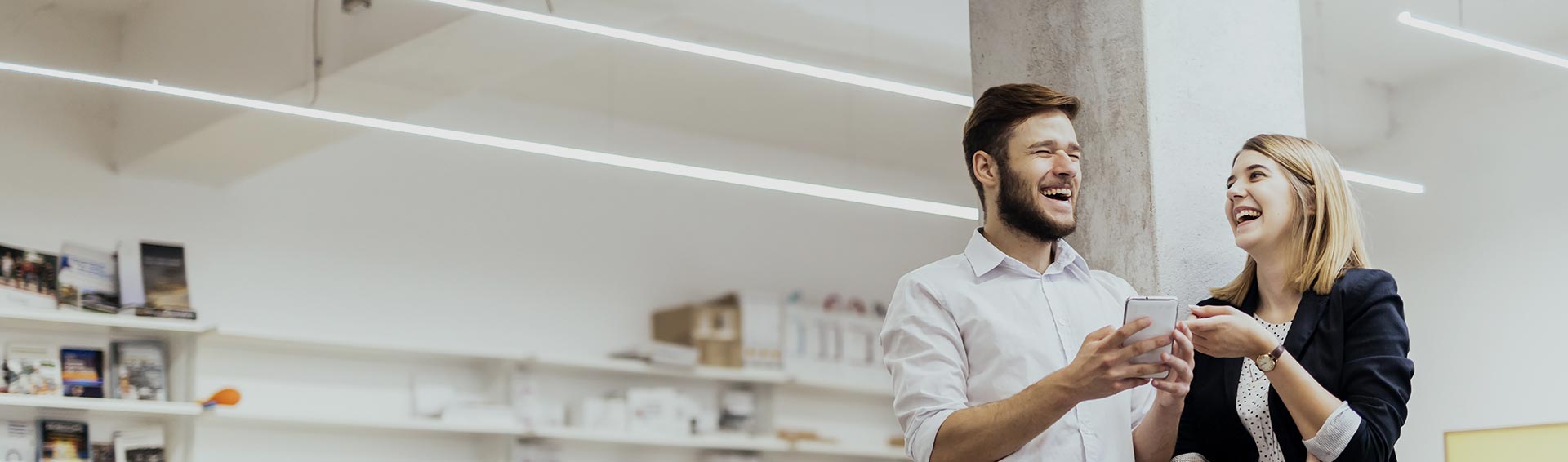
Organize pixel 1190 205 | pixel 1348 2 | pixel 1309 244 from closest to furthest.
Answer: pixel 1309 244 < pixel 1190 205 < pixel 1348 2

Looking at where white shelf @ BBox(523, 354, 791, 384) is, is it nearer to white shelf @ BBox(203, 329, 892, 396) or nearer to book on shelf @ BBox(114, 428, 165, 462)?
white shelf @ BBox(203, 329, 892, 396)

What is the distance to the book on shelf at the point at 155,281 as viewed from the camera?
18.9 ft

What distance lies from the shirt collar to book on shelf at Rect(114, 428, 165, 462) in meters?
4.66

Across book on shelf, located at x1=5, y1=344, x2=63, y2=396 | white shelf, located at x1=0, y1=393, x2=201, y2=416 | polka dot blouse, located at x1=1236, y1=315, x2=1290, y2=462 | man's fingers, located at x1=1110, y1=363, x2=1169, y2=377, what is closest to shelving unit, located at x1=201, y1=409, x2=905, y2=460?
white shelf, located at x1=0, y1=393, x2=201, y2=416

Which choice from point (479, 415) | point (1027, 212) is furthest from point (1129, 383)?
point (479, 415)

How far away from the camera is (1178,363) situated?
6.13 ft

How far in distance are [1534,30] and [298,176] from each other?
591 centimetres

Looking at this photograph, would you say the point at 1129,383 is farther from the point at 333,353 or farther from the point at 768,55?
the point at 333,353

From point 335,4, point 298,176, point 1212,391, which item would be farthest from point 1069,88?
point 298,176

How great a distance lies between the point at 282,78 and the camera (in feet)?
16.8

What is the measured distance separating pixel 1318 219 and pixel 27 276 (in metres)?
5.05

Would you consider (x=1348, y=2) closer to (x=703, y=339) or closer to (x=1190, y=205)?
(x=703, y=339)

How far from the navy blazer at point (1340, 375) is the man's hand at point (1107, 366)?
302 mm

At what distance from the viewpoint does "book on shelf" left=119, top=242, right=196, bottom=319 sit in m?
5.75
